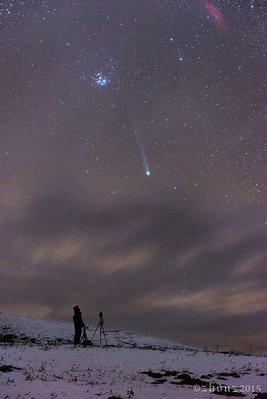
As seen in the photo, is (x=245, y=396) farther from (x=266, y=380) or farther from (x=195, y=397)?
(x=266, y=380)

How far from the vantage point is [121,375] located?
16703 mm

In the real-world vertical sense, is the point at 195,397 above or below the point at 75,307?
below

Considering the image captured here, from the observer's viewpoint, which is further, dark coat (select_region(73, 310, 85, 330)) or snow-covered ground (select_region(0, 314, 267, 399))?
dark coat (select_region(73, 310, 85, 330))

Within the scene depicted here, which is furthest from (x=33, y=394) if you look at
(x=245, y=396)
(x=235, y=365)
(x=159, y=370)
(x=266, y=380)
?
(x=235, y=365)

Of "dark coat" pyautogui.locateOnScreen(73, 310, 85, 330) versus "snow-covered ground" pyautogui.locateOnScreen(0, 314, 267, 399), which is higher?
"dark coat" pyautogui.locateOnScreen(73, 310, 85, 330)

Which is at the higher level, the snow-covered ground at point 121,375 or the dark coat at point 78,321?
the dark coat at point 78,321

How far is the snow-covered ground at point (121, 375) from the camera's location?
1302 cm

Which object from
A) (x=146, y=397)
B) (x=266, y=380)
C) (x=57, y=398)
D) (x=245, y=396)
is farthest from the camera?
(x=266, y=380)

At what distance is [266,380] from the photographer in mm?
17250

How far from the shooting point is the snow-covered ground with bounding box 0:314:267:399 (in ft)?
42.7

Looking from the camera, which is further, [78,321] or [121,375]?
[78,321]

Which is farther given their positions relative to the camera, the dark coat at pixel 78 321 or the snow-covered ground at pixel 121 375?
the dark coat at pixel 78 321

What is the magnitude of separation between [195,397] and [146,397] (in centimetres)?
160

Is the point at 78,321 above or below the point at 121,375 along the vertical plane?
above
